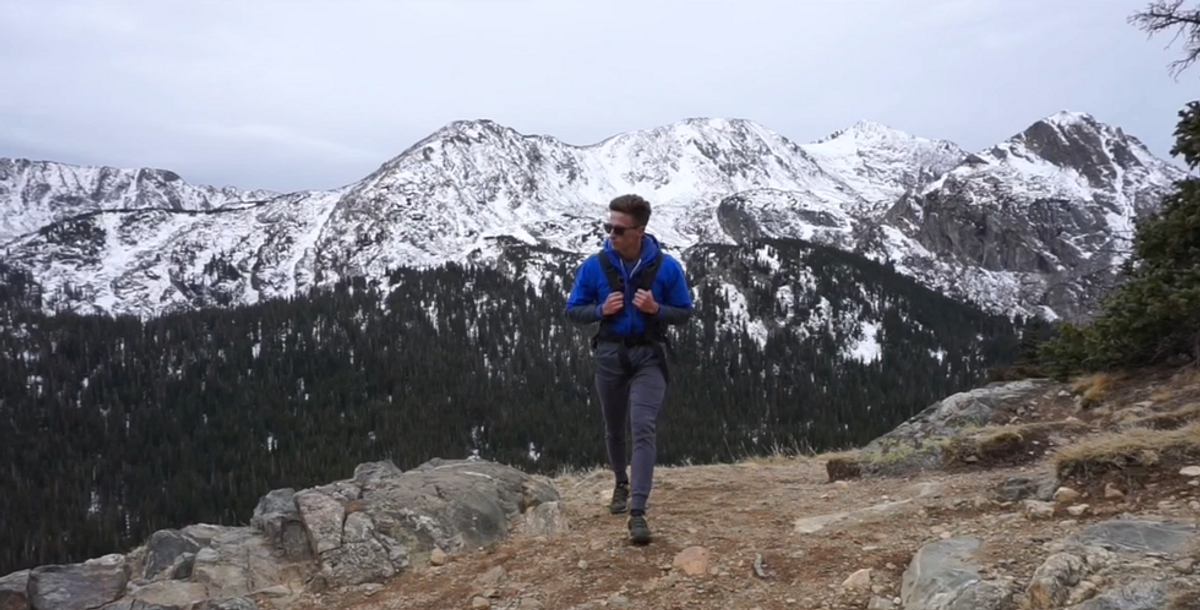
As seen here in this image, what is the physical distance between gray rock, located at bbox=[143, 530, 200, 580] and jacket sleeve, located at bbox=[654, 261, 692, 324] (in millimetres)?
4935

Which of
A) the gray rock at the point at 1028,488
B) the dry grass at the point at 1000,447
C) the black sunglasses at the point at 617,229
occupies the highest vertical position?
the black sunglasses at the point at 617,229

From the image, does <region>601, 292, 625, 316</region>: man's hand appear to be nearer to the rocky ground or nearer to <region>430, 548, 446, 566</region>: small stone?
the rocky ground

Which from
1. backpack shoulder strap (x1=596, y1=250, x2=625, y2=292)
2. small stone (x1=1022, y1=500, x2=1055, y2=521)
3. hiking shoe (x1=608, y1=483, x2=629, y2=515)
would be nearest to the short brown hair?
backpack shoulder strap (x1=596, y1=250, x2=625, y2=292)

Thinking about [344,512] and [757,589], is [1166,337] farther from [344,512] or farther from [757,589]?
[344,512]

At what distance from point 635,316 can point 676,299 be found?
37 centimetres

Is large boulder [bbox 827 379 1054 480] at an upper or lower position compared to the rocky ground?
upper

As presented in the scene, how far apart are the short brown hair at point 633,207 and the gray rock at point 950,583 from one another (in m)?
3.20

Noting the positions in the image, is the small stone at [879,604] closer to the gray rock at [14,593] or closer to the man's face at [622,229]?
the man's face at [622,229]

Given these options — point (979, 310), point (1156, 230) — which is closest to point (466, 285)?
point (979, 310)

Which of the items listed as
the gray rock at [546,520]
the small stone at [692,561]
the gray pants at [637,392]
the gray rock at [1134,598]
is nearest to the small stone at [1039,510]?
the gray rock at [1134,598]

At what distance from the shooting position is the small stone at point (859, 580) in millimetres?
4848

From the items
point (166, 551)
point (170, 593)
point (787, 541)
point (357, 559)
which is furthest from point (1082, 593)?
point (166, 551)

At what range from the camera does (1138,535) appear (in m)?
4.43

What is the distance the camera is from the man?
6.18 m
